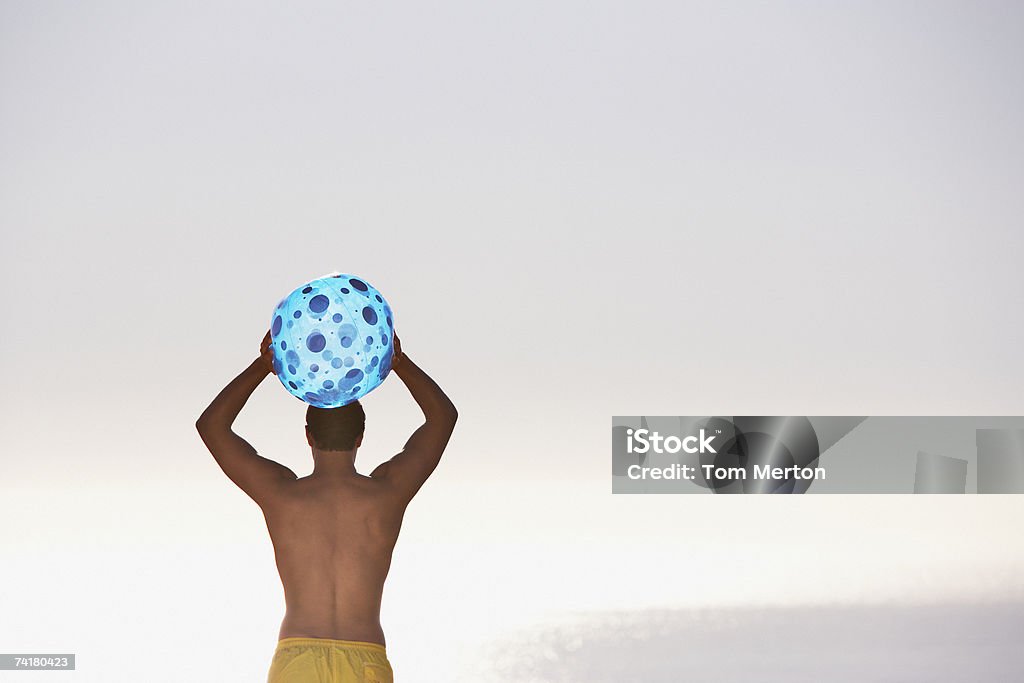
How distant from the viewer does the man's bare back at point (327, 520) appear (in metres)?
3.11

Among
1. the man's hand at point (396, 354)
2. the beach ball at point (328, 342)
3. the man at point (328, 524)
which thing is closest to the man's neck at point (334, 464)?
the man at point (328, 524)

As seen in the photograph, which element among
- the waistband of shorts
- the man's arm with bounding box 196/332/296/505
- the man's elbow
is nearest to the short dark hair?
the man's arm with bounding box 196/332/296/505

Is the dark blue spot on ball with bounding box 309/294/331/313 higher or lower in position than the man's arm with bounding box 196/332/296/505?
higher

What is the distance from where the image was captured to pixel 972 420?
36.4 feet

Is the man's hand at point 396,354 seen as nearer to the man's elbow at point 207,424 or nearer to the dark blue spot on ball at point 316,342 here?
the dark blue spot on ball at point 316,342

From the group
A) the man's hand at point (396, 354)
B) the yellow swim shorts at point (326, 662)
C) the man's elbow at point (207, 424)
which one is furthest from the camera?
the man's hand at point (396, 354)

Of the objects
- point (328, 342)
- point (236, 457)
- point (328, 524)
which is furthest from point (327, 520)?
point (328, 342)

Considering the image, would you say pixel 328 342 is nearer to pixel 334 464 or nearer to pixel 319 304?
pixel 319 304

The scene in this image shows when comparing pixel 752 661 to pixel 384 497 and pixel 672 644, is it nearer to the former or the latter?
pixel 672 644

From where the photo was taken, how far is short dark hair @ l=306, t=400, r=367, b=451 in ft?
10.3

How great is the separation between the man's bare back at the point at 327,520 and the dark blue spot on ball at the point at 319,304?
0.26 m

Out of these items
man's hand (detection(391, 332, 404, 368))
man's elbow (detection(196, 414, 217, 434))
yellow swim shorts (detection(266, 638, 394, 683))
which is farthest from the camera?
man's hand (detection(391, 332, 404, 368))

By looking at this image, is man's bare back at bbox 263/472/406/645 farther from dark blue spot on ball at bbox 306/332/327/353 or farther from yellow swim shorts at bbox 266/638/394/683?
dark blue spot on ball at bbox 306/332/327/353

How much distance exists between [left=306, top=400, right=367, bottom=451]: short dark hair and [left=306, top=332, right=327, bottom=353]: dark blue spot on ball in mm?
142
